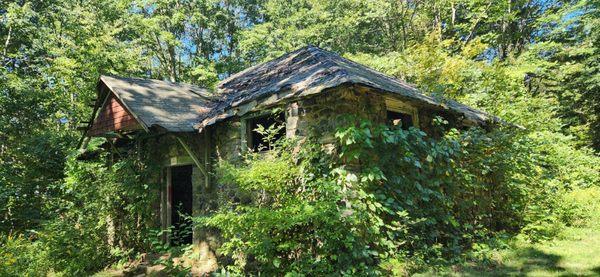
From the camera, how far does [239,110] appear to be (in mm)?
7180

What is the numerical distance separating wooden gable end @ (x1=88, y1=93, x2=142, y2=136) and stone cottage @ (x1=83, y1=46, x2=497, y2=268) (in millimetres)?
23

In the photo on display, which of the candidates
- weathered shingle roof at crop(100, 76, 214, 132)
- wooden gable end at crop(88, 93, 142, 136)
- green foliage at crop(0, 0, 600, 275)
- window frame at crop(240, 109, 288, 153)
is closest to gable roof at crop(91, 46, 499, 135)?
weathered shingle roof at crop(100, 76, 214, 132)

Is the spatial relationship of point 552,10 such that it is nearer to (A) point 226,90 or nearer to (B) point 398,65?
(B) point 398,65

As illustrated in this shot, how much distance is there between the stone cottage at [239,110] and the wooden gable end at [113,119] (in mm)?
23

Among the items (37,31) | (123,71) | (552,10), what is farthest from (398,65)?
(37,31)

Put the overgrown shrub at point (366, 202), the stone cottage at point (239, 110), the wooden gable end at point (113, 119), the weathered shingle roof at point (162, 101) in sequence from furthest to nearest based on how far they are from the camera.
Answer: the wooden gable end at point (113, 119)
the weathered shingle roof at point (162, 101)
the stone cottage at point (239, 110)
the overgrown shrub at point (366, 202)

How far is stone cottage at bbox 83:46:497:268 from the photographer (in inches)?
247

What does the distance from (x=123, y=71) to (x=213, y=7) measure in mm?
8886

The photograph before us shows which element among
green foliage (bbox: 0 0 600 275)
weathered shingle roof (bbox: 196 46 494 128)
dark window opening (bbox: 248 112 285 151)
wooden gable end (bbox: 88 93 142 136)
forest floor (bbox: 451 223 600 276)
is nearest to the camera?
forest floor (bbox: 451 223 600 276)

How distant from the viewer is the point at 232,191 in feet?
24.6

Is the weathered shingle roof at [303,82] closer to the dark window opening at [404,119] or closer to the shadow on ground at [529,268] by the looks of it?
the dark window opening at [404,119]

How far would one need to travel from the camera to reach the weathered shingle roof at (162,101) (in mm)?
7645

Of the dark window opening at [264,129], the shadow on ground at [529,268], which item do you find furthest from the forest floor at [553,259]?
the dark window opening at [264,129]

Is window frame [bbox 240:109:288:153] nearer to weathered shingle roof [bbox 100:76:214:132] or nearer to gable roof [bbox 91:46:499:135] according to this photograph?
gable roof [bbox 91:46:499:135]
